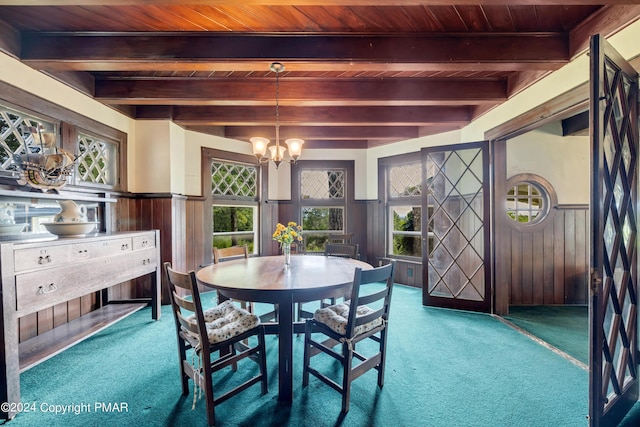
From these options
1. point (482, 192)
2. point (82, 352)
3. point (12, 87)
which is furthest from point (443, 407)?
point (12, 87)

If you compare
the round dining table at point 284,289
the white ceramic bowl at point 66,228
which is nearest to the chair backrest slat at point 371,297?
the round dining table at point 284,289

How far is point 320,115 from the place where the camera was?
3467 mm

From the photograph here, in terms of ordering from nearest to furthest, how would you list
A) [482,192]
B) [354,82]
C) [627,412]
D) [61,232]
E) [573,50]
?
1. [627,412]
2. [573,50]
3. [61,232]
4. [354,82]
5. [482,192]

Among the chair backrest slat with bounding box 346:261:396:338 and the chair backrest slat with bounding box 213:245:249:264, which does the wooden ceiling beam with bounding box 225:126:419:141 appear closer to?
the chair backrest slat with bounding box 213:245:249:264

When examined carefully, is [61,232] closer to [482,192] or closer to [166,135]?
[166,135]

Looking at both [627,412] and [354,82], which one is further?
[354,82]

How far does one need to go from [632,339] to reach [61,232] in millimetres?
4145

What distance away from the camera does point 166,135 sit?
3.48 m

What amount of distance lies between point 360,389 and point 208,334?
1080 mm

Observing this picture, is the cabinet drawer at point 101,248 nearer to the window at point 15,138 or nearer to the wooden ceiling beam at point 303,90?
A: the window at point 15,138

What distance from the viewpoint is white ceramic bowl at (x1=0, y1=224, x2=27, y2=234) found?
6.41 ft

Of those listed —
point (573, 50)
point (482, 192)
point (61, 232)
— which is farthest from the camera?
point (482, 192)

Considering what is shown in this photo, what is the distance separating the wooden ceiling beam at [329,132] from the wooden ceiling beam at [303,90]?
124 cm

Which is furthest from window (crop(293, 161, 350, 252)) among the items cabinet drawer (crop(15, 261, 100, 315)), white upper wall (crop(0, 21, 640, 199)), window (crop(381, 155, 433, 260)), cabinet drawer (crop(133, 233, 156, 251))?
cabinet drawer (crop(15, 261, 100, 315))
